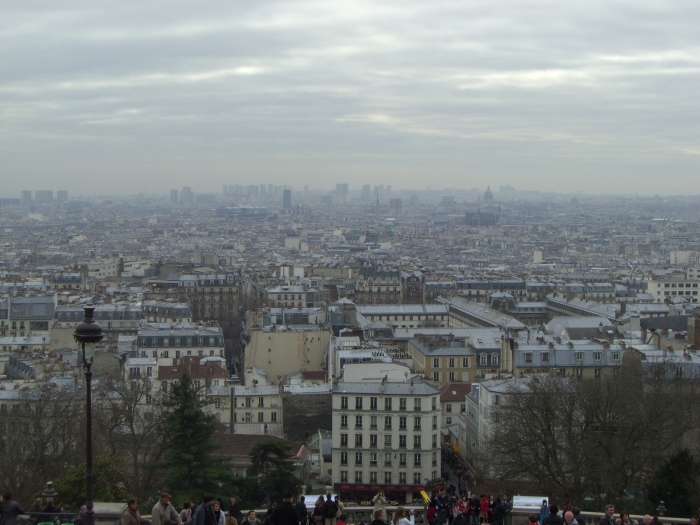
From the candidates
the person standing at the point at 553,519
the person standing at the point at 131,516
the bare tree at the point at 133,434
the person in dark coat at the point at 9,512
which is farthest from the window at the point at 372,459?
the person in dark coat at the point at 9,512

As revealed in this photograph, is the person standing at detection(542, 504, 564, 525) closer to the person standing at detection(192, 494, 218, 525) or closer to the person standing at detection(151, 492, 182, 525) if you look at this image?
the person standing at detection(192, 494, 218, 525)

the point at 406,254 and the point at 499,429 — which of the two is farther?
the point at 406,254

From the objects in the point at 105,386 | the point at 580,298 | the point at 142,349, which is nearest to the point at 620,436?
the point at 105,386

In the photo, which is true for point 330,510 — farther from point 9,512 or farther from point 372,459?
point 372,459

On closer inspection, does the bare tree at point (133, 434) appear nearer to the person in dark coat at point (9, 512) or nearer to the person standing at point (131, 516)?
the person standing at point (131, 516)

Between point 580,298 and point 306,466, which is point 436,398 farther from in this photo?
point 580,298

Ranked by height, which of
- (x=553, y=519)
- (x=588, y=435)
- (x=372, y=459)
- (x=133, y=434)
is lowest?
(x=372, y=459)

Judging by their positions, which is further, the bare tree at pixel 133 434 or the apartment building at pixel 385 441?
the apartment building at pixel 385 441

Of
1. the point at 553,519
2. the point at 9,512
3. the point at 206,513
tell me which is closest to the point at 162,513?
the point at 206,513
